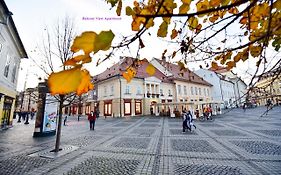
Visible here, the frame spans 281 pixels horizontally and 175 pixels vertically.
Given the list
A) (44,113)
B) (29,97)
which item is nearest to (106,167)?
(44,113)

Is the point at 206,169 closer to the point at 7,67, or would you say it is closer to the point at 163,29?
the point at 163,29

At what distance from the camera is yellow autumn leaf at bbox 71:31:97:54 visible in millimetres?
757

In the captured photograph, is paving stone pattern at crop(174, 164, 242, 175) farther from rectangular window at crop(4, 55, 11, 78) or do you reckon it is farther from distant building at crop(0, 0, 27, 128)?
rectangular window at crop(4, 55, 11, 78)

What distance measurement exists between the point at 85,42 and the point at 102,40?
8 centimetres

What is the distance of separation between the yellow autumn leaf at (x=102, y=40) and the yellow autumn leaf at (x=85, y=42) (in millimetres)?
16

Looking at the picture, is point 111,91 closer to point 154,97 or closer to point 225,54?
point 154,97

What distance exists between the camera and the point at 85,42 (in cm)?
77

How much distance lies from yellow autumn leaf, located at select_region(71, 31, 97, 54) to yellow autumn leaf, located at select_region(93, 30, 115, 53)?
0.05ft

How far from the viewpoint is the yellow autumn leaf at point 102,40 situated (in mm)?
780

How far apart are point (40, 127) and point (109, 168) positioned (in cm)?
892

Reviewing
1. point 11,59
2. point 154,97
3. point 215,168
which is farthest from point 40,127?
point 154,97

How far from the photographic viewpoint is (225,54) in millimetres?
2521

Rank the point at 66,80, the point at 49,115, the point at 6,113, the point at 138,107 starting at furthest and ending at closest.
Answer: the point at 138,107 → the point at 6,113 → the point at 49,115 → the point at 66,80

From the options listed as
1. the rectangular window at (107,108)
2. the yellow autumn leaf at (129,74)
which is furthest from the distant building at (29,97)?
the rectangular window at (107,108)
